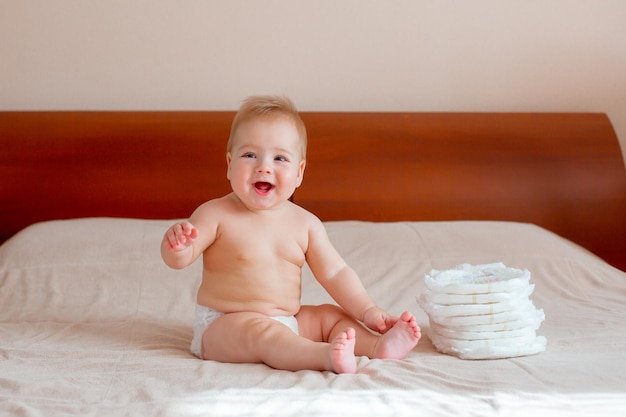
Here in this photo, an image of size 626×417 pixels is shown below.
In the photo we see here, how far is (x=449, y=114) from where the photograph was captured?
289cm

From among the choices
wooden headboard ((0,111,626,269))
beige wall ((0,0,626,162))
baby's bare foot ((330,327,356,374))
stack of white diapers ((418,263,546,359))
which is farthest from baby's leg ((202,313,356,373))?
beige wall ((0,0,626,162))

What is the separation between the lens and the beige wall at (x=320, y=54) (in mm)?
2828

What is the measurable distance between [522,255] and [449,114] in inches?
26.9

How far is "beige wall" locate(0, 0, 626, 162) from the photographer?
2.83m

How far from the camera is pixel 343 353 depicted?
1508mm

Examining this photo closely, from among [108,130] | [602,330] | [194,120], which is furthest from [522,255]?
[108,130]

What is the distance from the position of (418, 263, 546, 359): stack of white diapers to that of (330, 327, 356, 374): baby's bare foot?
0.27 metres

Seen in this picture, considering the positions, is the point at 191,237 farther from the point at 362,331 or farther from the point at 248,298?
the point at 362,331

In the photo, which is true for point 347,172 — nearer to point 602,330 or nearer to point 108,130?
point 108,130

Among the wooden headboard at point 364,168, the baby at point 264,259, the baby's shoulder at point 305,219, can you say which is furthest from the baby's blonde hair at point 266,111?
the wooden headboard at point 364,168

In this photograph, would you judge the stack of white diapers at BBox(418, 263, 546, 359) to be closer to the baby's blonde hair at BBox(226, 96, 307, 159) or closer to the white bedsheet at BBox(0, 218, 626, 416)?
the white bedsheet at BBox(0, 218, 626, 416)

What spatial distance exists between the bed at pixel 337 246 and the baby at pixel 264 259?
2.9 inches

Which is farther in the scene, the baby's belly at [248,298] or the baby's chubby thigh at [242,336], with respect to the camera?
the baby's belly at [248,298]

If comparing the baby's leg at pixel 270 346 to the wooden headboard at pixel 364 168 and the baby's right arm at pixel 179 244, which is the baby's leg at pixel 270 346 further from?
the wooden headboard at pixel 364 168
